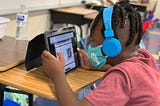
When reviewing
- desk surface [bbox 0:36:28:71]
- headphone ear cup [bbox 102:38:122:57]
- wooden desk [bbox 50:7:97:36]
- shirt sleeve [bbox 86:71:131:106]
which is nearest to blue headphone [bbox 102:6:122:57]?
headphone ear cup [bbox 102:38:122:57]

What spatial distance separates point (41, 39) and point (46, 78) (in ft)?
0.61

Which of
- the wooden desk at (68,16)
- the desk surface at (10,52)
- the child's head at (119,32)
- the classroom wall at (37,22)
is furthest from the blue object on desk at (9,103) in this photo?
the wooden desk at (68,16)

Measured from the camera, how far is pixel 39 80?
1200 mm

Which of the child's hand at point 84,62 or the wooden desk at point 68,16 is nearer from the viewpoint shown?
the child's hand at point 84,62

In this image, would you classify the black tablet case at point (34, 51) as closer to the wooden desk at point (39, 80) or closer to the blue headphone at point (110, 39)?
the wooden desk at point (39, 80)

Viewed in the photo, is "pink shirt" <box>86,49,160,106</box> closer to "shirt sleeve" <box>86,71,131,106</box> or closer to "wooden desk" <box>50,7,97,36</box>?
"shirt sleeve" <box>86,71,131,106</box>

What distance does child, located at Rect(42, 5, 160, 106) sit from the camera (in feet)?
3.24

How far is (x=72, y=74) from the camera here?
52.2 inches

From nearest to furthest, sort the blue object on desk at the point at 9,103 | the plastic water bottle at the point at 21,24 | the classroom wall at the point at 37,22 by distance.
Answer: the blue object on desk at the point at 9,103 < the plastic water bottle at the point at 21,24 < the classroom wall at the point at 37,22

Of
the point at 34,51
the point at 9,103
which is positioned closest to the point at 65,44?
the point at 34,51

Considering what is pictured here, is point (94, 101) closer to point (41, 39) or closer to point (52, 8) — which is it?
point (41, 39)

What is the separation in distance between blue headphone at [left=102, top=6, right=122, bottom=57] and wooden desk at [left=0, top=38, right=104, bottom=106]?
0.21 m

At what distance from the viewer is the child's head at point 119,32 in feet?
3.54

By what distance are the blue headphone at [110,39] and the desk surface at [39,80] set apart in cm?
21
